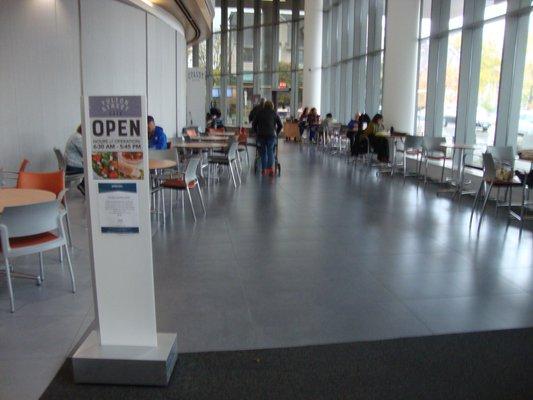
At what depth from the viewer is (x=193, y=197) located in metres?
7.92

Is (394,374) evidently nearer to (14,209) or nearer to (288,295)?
(288,295)

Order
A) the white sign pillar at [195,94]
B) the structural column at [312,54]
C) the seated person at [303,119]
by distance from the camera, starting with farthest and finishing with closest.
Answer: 1. the structural column at [312,54]
2. the seated person at [303,119]
3. the white sign pillar at [195,94]

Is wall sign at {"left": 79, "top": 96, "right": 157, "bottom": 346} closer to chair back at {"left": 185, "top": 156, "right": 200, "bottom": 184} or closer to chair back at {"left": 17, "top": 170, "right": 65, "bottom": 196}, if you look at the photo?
chair back at {"left": 17, "top": 170, "right": 65, "bottom": 196}

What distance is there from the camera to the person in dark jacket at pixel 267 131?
9938 millimetres

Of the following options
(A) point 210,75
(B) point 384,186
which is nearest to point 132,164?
(B) point 384,186

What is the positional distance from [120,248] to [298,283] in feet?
6.38

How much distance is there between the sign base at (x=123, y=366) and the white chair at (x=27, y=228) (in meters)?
1.22

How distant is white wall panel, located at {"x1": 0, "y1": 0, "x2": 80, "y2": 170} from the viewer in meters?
6.88

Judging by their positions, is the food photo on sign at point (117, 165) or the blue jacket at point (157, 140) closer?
the food photo on sign at point (117, 165)

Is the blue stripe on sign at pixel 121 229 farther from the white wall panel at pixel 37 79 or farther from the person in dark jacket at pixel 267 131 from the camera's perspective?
the person in dark jacket at pixel 267 131

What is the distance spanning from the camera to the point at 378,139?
11.1 metres

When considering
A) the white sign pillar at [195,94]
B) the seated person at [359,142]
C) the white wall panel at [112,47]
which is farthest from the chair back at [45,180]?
the white sign pillar at [195,94]

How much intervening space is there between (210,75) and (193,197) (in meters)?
18.1

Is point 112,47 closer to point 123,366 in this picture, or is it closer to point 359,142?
point 359,142
